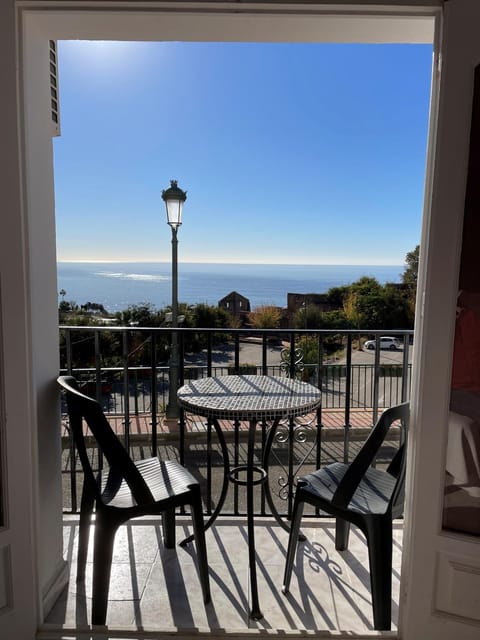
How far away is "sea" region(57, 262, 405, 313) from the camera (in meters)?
10.3

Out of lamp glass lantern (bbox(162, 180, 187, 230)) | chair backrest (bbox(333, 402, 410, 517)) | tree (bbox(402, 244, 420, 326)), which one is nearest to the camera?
chair backrest (bbox(333, 402, 410, 517))

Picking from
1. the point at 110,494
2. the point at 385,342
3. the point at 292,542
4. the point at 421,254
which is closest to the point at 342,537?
the point at 292,542

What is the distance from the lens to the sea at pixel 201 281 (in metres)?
10.3

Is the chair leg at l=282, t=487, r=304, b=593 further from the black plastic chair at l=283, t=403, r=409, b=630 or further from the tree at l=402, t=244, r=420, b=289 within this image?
the tree at l=402, t=244, r=420, b=289

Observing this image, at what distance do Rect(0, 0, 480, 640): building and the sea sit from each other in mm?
6585

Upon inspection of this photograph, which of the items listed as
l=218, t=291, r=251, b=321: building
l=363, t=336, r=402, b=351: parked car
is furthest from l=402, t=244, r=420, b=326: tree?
l=218, t=291, r=251, b=321: building

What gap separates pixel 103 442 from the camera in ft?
4.83

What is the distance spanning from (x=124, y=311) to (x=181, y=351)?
861 centimetres

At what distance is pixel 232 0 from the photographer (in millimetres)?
1297

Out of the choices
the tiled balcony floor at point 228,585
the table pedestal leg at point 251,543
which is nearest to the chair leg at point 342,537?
the tiled balcony floor at point 228,585

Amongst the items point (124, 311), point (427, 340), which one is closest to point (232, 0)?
point (427, 340)

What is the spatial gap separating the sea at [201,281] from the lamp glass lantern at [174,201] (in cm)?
211

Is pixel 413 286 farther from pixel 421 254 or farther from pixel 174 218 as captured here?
pixel 174 218

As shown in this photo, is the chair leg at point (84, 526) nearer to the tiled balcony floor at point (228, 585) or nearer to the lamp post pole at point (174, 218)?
the tiled balcony floor at point (228, 585)
